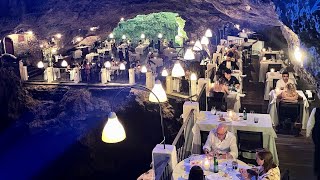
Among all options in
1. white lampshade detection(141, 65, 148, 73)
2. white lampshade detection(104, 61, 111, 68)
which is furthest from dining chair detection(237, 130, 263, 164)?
white lampshade detection(104, 61, 111, 68)

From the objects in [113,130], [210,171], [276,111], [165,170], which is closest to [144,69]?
[276,111]

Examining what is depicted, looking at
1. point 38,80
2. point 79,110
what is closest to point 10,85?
point 38,80

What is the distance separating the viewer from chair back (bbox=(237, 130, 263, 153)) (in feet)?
28.2

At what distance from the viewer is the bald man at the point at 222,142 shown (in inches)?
304

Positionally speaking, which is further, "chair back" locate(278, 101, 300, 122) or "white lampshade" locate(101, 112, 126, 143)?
"chair back" locate(278, 101, 300, 122)

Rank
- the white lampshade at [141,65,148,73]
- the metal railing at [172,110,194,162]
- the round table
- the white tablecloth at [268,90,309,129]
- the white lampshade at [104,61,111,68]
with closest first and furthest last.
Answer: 1. the round table
2. the metal railing at [172,110,194,162]
3. the white tablecloth at [268,90,309,129]
4. the white lampshade at [141,65,148,73]
5. the white lampshade at [104,61,111,68]

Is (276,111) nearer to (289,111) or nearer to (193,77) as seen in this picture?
(289,111)

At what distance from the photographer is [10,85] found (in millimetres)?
25984

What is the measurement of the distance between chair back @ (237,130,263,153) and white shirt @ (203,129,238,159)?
83cm

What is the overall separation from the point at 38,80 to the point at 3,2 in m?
6.44

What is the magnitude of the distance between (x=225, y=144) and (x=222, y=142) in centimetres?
7

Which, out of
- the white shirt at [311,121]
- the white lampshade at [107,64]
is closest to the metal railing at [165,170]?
the white shirt at [311,121]

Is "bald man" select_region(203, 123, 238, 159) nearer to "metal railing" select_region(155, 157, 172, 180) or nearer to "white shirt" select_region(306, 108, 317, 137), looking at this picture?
"metal railing" select_region(155, 157, 172, 180)

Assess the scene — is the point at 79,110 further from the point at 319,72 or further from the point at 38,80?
the point at 319,72
